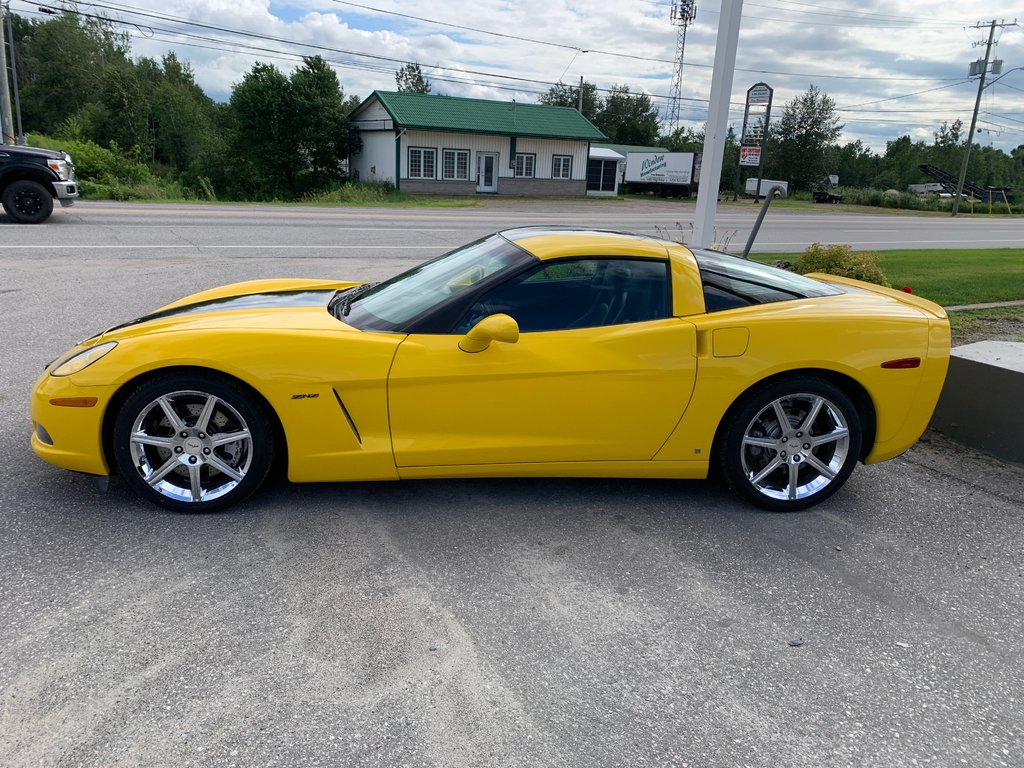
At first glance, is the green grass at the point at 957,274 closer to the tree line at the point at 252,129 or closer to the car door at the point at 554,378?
the car door at the point at 554,378

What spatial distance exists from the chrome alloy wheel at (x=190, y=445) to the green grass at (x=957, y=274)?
8.76 meters

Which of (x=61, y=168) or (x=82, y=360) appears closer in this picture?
(x=82, y=360)

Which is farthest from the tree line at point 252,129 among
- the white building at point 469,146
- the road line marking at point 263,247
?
the road line marking at point 263,247

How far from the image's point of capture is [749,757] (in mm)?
2283

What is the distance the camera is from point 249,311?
396cm

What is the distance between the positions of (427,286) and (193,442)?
1430mm

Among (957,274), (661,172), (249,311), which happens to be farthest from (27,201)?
(661,172)

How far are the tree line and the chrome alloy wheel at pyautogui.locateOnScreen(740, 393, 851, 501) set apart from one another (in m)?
27.2

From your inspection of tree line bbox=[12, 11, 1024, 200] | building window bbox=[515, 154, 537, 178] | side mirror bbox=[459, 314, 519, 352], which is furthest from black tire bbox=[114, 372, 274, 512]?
building window bbox=[515, 154, 537, 178]

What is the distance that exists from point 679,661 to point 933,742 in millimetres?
823

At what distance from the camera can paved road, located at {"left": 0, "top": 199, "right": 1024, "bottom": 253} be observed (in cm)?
1298

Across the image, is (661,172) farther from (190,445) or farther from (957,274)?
(190,445)

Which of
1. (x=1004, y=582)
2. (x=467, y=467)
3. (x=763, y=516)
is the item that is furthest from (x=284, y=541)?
(x=1004, y=582)

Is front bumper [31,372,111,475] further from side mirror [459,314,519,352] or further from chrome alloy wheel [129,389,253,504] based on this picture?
side mirror [459,314,519,352]
